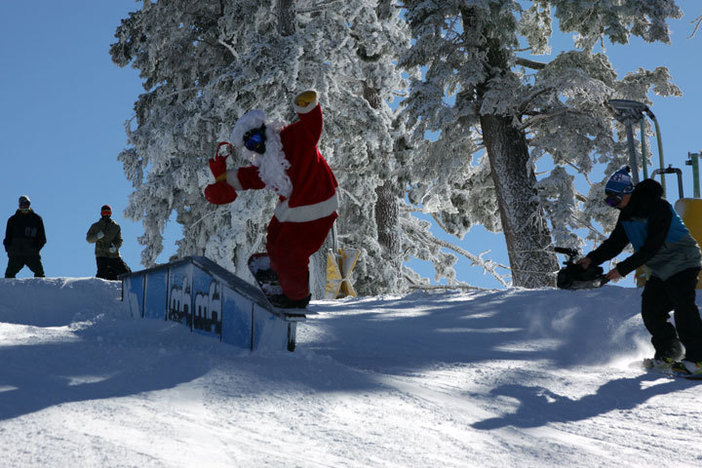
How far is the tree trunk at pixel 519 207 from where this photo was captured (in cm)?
1229

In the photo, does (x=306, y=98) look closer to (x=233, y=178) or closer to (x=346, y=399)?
(x=233, y=178)

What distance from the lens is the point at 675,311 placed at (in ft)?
16.7

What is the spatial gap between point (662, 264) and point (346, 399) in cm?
325

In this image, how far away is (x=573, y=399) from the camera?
12.9ft

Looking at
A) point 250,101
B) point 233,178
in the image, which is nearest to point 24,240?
point 250,101

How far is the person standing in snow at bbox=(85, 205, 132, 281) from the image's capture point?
37.6ft

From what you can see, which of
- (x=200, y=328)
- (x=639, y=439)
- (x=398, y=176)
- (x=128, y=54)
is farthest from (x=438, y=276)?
(x=639, y=439)

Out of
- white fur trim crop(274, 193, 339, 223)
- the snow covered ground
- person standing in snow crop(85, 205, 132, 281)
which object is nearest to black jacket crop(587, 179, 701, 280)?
the snow covered ground

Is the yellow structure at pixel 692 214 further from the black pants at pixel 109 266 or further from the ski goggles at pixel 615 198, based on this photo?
the black pants at pixel 109 266

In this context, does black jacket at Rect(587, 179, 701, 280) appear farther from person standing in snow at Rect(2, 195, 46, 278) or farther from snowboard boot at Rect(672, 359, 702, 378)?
person standing in snow at Rect(2, 195, 46, 278)

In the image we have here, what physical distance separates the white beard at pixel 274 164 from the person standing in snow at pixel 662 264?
2.62 m

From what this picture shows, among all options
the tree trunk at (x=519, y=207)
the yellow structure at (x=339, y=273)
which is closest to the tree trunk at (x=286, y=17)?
the tree trunk at (x=519, y=207)

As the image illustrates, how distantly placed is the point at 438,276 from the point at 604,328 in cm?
1502

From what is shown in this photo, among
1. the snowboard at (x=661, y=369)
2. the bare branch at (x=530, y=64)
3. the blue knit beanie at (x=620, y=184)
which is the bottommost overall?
the snowboard at (x=661, y=369)
